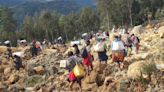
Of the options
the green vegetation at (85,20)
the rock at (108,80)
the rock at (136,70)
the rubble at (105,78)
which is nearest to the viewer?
the rubble at (105,78)

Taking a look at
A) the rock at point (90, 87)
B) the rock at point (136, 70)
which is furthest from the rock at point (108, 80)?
the rock at point (136, 70)

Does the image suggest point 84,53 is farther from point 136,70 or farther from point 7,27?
point 7,27

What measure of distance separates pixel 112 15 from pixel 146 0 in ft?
30.6

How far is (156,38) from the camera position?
34719 mm

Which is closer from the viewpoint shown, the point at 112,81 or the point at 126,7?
the point at 112,81

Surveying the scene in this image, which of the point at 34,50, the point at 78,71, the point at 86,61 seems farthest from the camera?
the point at 34,50

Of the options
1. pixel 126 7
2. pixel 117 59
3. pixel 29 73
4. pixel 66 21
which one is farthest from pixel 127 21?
pixel 117 59

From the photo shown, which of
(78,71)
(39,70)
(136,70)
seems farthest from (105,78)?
(39,70)

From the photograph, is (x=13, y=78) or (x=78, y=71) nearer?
(x=78, y=71)

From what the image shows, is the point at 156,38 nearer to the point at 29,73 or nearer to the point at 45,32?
the point at 29,73

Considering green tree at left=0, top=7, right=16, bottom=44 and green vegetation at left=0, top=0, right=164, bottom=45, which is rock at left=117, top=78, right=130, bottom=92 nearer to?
green vegetation at left=0, top=0, right=164, bottom=45

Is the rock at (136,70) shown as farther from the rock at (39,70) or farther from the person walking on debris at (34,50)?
the person walking on debris at (34,50)

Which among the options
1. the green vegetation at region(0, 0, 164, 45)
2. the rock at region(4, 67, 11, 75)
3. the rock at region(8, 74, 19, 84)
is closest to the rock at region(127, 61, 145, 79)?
the rock at region(8, 74, 19, 84)

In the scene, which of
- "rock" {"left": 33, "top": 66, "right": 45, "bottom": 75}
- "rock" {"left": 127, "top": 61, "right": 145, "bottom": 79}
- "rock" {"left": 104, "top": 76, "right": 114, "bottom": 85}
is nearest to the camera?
"rock" {"left": 127, "top": 61, "right": 145, "bottom": 79}
